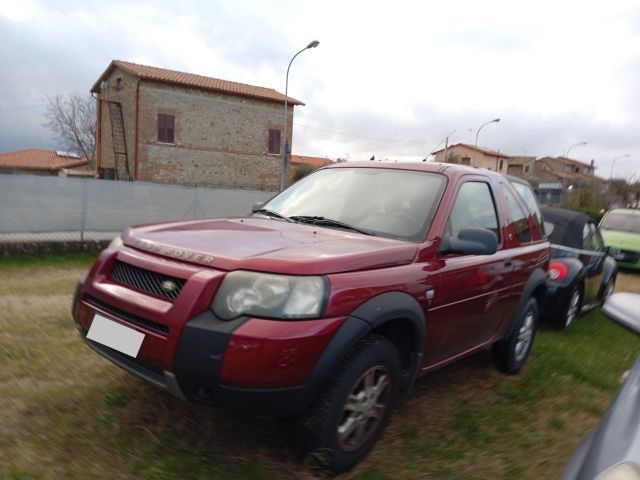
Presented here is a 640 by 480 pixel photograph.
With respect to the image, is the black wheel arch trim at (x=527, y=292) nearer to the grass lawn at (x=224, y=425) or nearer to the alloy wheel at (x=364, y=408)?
the grass lawn at (x=224, y=425)

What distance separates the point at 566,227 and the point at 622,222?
323 inches

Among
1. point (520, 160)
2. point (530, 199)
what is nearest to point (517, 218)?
point (530, 199)

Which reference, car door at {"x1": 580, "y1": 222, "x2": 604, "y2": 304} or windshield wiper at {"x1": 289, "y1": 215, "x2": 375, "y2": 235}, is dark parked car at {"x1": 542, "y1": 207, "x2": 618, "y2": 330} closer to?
car door at {"x1": 580, "y1": 222, "x2": 604, "y2": 304}

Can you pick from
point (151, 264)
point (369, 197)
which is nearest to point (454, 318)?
point (369, 197)

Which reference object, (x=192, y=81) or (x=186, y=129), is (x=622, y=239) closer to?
(x=186, y=129)

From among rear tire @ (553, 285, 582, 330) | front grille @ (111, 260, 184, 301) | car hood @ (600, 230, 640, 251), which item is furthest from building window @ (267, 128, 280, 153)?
front grille @ (111, 260, 184, 301)

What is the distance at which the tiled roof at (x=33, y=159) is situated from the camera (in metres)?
49.3

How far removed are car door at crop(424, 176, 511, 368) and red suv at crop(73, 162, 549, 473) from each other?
0.01m

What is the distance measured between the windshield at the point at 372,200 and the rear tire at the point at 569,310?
132 inches

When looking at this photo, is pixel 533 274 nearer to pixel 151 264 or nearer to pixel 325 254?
pixel 325 254

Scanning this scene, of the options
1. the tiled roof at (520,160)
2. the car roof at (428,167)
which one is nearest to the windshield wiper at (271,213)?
the car roof at (428,167)

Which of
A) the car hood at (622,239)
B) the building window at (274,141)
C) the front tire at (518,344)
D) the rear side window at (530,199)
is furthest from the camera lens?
the building window at (274,141)

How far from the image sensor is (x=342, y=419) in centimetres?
232

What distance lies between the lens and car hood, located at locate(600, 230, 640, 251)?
37.7 ft
